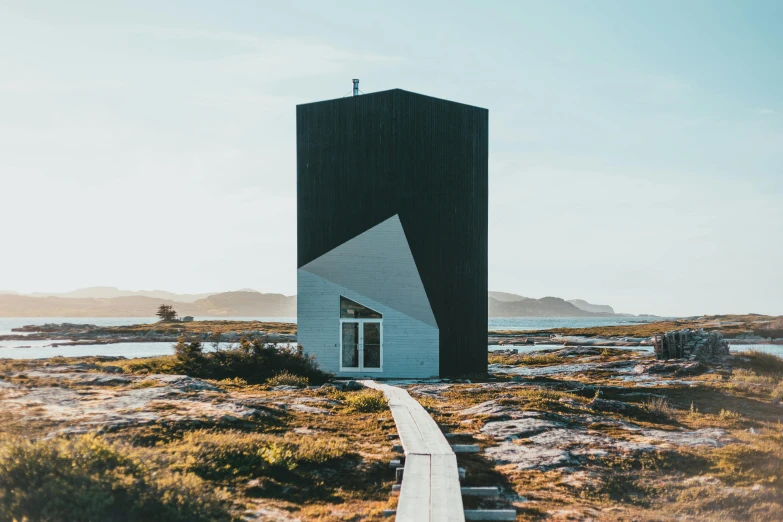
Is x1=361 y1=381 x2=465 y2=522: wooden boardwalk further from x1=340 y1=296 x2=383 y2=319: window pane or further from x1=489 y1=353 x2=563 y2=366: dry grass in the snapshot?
x1=489 y1=353 x2=563 y2=366: dry grass

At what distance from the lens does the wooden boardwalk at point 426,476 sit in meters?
7.23

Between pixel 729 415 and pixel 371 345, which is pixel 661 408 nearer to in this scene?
pixel 729 415

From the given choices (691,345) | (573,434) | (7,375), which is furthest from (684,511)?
(691,345)

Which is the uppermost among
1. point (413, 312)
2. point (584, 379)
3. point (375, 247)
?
Result: point (375, 247)

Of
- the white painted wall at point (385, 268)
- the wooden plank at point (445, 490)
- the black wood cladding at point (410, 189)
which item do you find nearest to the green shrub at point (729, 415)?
the wooden plank at point (445, 490)

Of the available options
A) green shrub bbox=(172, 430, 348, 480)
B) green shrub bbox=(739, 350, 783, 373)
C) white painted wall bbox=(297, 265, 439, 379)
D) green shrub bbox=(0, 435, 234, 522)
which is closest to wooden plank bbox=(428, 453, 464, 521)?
green shrub bbox=(172, 430, 348, 480)

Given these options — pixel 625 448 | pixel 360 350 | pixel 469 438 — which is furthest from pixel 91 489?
pixel 360 350

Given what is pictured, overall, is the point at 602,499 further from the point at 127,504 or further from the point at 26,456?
the point at 26,456

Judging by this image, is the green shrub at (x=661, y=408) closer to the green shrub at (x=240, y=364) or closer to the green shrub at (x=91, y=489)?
the green shrub at (x=240, y=364)

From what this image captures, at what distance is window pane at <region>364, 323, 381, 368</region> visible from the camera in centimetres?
2642

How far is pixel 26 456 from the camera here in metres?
7.25

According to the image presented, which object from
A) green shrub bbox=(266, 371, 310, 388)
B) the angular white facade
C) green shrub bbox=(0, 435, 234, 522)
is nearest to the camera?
green shrub bbox=(0, 435, 234, 522)

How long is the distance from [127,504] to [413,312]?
65.9 feet

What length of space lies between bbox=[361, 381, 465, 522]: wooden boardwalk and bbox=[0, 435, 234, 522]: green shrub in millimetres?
2148
